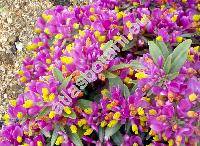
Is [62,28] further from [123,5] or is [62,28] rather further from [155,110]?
[155,110]

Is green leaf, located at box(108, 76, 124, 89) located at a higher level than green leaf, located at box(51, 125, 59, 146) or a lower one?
higher

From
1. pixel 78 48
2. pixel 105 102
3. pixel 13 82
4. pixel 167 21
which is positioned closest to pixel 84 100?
pixel 105 102

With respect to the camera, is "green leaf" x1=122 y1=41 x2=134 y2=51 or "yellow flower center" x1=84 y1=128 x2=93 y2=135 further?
"green leaf" x1=122 y1=41 x2=134 y2=51

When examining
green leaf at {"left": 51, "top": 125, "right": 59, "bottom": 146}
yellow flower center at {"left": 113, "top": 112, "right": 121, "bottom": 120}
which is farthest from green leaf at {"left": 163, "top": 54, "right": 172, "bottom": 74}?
green leaf at {"left": 51, "top": 125, "right": 59, "bottom": 146}

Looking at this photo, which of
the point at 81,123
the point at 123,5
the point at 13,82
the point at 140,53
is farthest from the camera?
the point at 13,82

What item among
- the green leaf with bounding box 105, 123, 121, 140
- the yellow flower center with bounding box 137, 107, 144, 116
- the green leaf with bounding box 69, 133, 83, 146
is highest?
the yellow flower center with bounding box 137, 107, 144, 116

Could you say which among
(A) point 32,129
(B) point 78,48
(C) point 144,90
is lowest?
(A) point 32,129

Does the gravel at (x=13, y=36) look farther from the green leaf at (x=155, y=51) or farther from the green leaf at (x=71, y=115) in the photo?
Answer: the green leaf at (x=155, y=51)

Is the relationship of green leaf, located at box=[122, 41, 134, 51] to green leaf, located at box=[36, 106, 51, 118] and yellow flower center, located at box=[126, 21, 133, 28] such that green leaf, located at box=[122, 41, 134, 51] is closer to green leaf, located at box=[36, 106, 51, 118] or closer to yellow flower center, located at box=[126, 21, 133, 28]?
yellow flower center, located at box=[126, 21, 133, 28]

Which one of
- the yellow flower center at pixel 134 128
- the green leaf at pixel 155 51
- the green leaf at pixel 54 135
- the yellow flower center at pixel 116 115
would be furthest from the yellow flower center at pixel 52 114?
the green leaf at pixel 155 51
